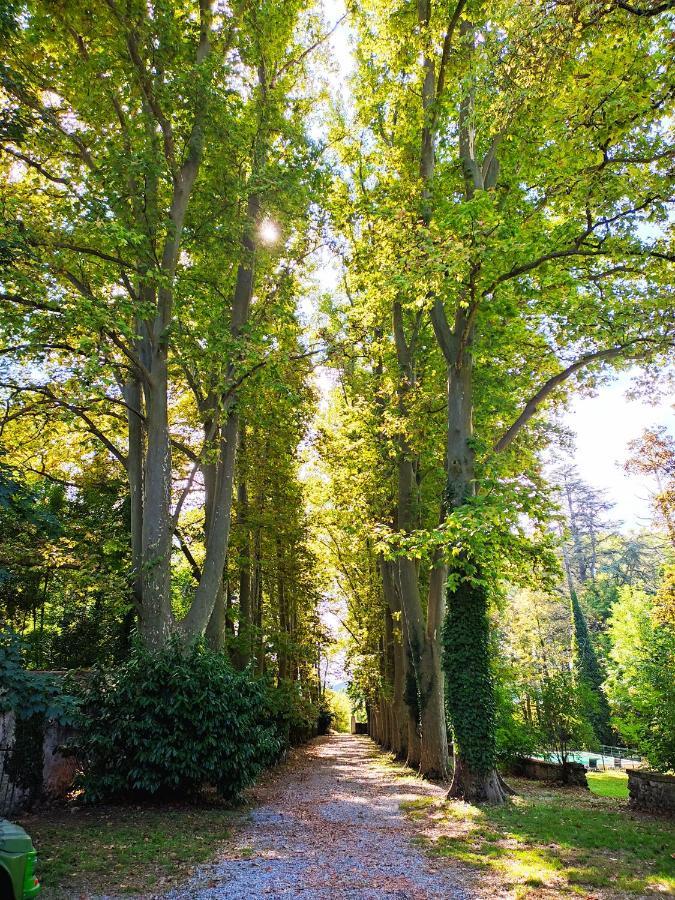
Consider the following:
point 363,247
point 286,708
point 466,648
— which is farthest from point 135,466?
point 286,708

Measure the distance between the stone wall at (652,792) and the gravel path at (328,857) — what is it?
12.1ft

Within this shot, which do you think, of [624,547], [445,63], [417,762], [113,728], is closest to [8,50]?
[445,63]

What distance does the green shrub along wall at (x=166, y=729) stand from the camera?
806cm

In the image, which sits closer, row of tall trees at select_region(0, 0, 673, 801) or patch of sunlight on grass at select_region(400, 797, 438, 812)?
row of tall trees at select_region(0, 0, 673, 801)

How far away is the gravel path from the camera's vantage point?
487 centimetres

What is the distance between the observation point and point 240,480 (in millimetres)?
16469

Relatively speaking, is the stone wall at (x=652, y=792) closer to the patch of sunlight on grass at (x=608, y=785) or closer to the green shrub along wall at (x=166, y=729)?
the patch of sunlight on grass at (x=608, y=785)

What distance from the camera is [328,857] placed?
6062 mm

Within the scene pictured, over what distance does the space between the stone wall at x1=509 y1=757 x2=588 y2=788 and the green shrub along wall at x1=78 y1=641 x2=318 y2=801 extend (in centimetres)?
835

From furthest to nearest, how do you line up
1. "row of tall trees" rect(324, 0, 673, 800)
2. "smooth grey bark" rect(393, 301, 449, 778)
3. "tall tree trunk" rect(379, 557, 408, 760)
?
"tall tree trunk" rect(379, 557, 408, 760) < "smooth grey bark" rect(393, 301, 449, 778) < "row of tall trees" rect(324, 0, 673, 800)

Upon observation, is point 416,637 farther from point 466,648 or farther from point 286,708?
point 286,708

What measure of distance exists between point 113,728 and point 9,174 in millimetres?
11301

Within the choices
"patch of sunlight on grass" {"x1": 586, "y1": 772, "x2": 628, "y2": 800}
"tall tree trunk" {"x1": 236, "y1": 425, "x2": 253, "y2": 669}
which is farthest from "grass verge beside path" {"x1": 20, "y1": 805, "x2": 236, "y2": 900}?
"patch of sunlight on grass" {"x1": 586, "y1": 772, "x2": 628, "y2": 800}

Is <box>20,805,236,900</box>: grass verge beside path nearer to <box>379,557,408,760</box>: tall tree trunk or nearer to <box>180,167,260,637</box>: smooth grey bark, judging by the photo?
<box>180,167,260,637</box>: smooth grey bark
